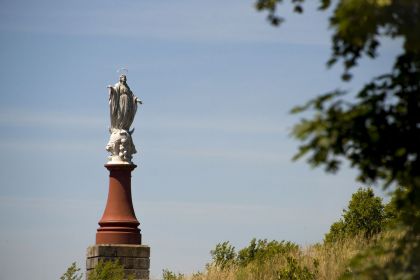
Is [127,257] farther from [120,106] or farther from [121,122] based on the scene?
[120,106]

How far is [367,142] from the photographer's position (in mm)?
8211

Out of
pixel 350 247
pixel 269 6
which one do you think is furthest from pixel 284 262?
pixel 269 6

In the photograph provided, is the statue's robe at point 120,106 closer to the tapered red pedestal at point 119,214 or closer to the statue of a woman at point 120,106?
the statue of a woman at point 120,106

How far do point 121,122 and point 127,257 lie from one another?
411cm

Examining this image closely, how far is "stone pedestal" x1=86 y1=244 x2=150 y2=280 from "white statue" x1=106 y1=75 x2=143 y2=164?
105 inches

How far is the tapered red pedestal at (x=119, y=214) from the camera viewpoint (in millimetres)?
27641

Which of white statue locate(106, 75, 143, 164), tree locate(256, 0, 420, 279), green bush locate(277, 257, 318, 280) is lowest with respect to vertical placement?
tree locate(256, 0, 420, 279)

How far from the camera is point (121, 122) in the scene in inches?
1126

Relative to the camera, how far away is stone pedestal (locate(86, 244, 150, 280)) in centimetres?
2692

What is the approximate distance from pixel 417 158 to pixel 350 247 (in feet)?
45.6

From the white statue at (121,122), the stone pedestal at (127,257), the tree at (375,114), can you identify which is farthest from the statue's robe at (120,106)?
the tree at (375,114)

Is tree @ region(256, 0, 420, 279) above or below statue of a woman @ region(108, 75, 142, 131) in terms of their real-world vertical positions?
below

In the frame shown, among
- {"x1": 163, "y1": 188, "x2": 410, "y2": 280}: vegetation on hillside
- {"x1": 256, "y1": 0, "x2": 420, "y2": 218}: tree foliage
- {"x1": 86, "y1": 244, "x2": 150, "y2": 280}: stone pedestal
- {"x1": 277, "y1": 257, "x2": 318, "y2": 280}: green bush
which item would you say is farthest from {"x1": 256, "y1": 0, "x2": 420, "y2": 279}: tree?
{"x1": 86, "y1": 244, "x2": 150, "y2": 280}: stone pedestal

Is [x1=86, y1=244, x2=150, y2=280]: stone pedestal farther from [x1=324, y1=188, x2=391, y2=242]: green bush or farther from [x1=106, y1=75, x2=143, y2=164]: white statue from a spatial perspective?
[x1=324, y1=188, x2=391, y2=242]: green bush
